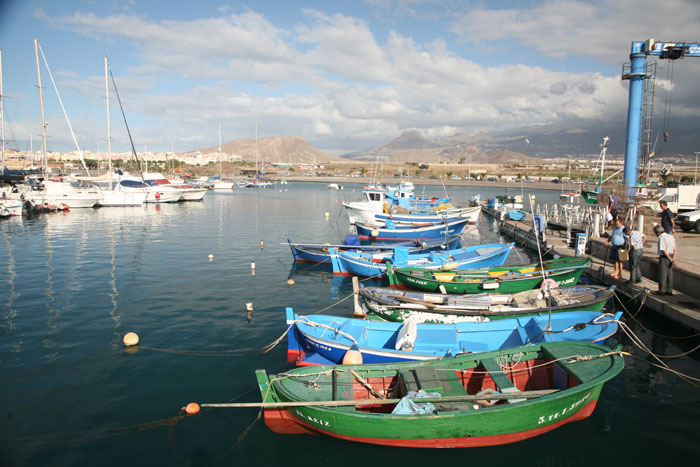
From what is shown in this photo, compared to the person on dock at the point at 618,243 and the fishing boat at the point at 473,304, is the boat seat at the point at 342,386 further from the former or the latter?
the person on dock at the point at 618,243

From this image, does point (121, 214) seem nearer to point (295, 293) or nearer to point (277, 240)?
point (277, 240)

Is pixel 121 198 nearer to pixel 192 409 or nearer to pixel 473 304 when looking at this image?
pixel 192 409

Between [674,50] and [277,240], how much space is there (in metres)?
29.1

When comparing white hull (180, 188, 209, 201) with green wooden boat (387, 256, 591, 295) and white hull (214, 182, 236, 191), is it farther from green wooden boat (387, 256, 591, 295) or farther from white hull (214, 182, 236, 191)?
green wooden boat (387, 256, 591, 295)

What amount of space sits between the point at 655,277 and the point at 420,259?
9462mm

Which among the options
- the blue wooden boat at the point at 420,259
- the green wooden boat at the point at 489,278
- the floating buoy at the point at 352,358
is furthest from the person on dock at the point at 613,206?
the floating buoy at the point at 352,358

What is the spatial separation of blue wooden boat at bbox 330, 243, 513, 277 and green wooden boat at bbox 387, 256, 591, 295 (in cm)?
213

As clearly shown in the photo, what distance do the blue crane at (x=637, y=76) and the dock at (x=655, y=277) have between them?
6397 millimetres

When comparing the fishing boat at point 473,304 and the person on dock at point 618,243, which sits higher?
the person on dock at point 618,243

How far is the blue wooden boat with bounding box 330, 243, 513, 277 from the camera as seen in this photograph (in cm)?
1930

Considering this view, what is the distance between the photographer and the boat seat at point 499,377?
747 cm

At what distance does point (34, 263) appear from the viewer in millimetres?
22062

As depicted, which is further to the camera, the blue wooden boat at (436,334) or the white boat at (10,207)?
the white boat at (10,207)

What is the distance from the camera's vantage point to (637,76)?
2562cm
